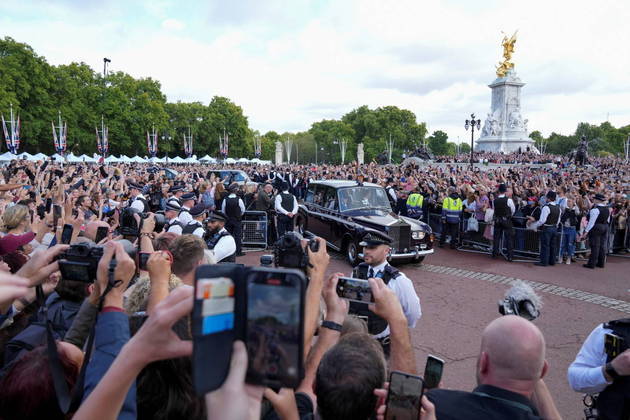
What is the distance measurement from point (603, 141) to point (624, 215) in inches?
4291

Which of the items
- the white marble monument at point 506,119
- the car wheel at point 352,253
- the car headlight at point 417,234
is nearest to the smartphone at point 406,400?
the car wheel at point 352,253

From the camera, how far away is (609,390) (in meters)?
2.77

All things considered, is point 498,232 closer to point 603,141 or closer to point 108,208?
point 108,208

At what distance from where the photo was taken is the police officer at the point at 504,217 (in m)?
12.0

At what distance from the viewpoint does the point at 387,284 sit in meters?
4.35

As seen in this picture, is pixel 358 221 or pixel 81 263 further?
pixel 358 221

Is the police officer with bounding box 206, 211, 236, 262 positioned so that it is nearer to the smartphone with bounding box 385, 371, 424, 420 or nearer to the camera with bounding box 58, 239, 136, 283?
the camera with bounding box 58, 239, 136, 283

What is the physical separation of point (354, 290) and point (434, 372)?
2.05 ft

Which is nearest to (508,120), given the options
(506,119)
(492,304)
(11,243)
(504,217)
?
(506,119)

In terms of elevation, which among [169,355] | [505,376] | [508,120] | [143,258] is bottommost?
[505,376]

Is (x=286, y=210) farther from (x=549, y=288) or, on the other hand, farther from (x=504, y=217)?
(x=549, y=288)

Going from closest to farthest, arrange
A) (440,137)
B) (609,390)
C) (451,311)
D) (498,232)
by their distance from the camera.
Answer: (609,390) → (451,311) → (498,232) → (440,137)

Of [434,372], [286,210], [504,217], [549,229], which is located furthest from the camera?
[286,210]

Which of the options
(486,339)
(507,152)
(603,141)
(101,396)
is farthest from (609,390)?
(603,141)
